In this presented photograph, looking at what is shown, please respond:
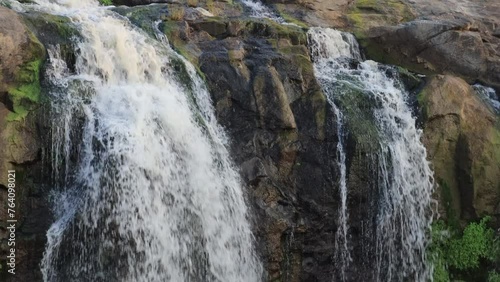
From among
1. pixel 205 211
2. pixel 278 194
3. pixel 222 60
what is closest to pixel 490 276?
pixel 278 194

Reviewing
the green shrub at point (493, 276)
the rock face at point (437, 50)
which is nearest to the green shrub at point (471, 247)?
the green shrub at point (493, 276)

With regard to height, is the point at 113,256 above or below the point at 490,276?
above

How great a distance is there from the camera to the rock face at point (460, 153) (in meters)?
10.4

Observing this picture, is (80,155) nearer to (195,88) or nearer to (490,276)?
(195,88)

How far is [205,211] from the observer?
26.8ft

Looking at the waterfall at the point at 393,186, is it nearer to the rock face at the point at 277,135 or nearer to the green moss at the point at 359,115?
the green moss at the point at 359,115

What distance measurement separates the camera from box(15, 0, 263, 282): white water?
282 inches

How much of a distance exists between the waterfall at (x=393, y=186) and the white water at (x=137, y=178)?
2297 mm

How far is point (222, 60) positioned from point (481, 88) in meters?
6.76

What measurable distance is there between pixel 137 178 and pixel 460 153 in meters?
6.62

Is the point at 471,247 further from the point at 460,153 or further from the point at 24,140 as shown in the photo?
the point at 24,140

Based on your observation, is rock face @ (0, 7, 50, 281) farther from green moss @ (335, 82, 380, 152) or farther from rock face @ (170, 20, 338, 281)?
green moss @ (335, 82, 380, 152)

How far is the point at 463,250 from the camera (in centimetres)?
1006

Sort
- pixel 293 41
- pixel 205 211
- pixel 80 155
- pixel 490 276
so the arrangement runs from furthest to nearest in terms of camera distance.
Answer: pixel 293 41 < pixel 490 276 < pixel 205 211 < pixel 80 155
